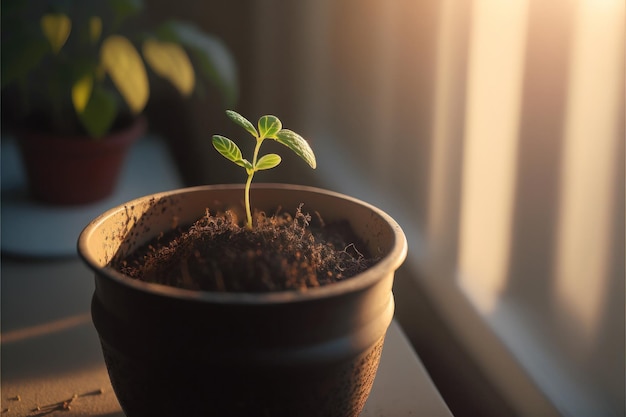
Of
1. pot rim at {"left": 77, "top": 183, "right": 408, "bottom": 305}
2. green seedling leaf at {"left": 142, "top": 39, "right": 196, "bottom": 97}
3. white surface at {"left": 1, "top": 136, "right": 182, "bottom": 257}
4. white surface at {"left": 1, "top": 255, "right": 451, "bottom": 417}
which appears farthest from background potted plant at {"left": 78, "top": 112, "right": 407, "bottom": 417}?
green seedling leaf at {"left": 142, "top": 39, "right": 196, "bottom": 97}

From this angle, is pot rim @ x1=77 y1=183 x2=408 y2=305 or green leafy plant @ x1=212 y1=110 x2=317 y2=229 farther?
green leafy plant @ x1=212 y1=110 x2=317 y2=229

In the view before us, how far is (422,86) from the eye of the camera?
3.47ft

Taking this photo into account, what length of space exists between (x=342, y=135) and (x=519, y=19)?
0.63 meters

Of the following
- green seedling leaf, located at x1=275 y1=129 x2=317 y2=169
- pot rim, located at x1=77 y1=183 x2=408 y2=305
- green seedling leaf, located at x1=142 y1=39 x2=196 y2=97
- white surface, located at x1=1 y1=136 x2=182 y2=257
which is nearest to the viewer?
pot rim, located at x1=77 y1=183 x2=408 y2=305

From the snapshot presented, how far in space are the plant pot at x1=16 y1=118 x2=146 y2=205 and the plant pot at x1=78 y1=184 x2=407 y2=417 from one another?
79 cm

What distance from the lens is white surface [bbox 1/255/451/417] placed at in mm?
741

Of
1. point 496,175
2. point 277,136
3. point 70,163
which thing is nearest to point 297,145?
point 277,136

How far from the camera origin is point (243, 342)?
49cm

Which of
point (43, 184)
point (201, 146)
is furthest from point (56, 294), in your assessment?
point (201, 146)

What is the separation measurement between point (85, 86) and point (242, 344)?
843mm

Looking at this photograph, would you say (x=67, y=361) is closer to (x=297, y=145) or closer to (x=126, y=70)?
(x=297, y=145)

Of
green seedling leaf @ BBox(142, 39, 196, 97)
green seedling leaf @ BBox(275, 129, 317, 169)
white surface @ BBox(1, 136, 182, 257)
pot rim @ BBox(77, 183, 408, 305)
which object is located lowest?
white surface @ BBox(1, 136, 182, 257)

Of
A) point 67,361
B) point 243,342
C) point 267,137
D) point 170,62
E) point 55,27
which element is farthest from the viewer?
point 170,62

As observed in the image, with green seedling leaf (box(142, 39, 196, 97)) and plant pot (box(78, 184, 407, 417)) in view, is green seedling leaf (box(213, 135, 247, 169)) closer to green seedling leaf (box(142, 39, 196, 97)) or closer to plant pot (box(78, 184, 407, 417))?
plant pot (box(78, 184, 407, 417))
